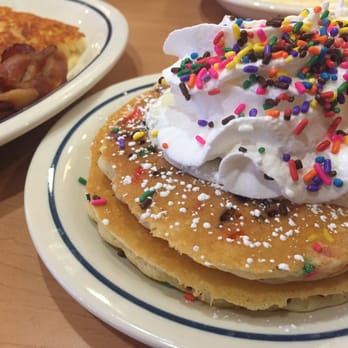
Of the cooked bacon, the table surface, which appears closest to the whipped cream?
the table surface

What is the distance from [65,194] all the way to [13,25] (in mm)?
Result: 1052

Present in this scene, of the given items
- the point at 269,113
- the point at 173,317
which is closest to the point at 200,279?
the point at 173,317

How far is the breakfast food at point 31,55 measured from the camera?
1.62m

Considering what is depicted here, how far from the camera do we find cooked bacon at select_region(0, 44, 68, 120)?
1.59 m

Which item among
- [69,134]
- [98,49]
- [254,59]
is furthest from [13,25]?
[254,59]

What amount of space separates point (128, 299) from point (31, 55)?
3.46 feet

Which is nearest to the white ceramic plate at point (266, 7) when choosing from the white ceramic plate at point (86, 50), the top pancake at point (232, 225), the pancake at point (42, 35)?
the white ceramic plate at point (86, 50)

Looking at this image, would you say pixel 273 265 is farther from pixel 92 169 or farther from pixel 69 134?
pixel 69 134

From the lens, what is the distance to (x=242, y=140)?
110 cm

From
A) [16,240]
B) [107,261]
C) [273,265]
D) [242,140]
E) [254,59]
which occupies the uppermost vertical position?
[254,59]

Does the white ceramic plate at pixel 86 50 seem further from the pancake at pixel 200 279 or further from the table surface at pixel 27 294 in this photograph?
the pancake at pixel 200 279

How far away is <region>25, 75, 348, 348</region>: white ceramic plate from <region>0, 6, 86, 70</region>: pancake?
0.78m

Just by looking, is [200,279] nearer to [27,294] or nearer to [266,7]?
[27,294]

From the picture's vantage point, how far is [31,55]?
1.76m
